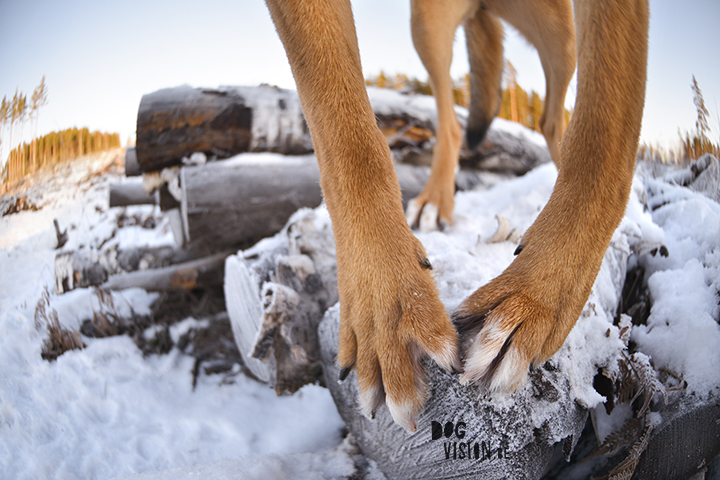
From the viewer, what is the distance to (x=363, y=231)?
111 centimetres

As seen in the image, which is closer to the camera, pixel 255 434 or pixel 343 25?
pixel 343 25

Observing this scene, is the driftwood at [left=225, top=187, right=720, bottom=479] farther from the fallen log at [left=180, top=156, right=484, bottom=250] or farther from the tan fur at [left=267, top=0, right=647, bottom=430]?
the fallen log at [left=180, top=156, right=484, bottom=250]

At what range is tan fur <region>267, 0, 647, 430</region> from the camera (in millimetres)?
993

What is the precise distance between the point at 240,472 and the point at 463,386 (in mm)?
712

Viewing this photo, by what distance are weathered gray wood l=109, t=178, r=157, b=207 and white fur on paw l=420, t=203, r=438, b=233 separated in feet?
6.13

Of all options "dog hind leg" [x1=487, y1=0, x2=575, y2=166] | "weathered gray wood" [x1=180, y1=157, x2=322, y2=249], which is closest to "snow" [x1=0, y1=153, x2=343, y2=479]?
"weathered gray wood" [x1=180, y1=157, x2=322, y2=249]

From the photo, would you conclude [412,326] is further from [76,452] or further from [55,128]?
[55,128]

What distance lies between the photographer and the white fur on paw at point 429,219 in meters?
2.13

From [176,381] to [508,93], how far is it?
346 cm

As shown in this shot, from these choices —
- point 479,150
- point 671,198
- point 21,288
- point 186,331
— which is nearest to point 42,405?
point 21,288

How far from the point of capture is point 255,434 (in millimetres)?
1568

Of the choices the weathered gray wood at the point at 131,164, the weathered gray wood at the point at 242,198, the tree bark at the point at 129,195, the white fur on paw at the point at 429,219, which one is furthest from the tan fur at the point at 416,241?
the tree bark at the point at 129,195

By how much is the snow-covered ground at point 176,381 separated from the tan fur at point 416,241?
22 centimetres

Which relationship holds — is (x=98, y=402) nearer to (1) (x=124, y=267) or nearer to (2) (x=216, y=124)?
(1) (x=124, y=267)
